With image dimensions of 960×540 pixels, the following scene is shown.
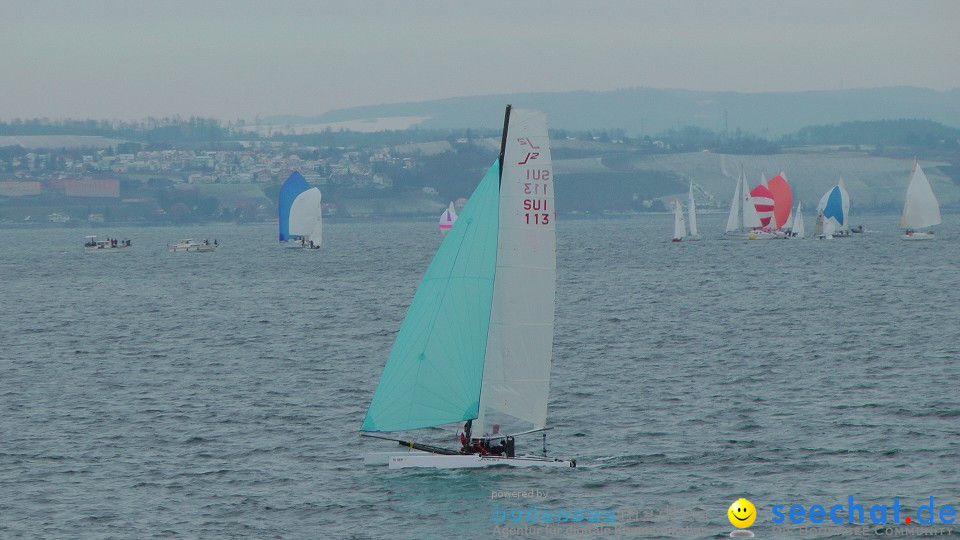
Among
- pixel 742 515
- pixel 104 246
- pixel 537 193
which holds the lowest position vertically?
pixel 104 246

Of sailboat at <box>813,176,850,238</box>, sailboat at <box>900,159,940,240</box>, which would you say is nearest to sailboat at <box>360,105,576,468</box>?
sailboat at <box>900,159,940,240</box>

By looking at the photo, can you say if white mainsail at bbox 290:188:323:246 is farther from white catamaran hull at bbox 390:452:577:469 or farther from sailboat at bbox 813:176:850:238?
white catamaran hull at bbox 390:452:577:469

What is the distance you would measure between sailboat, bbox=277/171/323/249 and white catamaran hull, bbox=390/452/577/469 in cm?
10331

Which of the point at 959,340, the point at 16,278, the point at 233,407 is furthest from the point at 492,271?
the point at 16,278

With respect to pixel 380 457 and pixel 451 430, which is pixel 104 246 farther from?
pixel 380 457

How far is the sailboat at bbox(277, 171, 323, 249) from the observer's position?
453ft

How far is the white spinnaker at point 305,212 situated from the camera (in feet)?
452

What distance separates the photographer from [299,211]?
466 ft

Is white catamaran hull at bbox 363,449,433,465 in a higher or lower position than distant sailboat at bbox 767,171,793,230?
lower

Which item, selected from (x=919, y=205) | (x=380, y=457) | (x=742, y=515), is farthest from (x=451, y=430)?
(x=919, y=205)

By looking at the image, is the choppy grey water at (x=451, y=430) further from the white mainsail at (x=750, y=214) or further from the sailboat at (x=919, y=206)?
the white mainsail at (x=750, y=214)

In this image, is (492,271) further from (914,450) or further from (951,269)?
(951,269)

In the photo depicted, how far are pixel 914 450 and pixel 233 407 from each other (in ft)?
A: 67.4

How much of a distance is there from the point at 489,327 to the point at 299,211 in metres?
114
